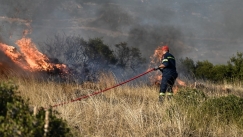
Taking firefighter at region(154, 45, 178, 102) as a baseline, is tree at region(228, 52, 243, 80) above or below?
above

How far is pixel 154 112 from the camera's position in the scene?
263 inches

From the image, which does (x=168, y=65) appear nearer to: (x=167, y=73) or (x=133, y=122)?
(x=167, y=73)

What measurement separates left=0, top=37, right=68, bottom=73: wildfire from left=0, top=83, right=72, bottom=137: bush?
33.0ft

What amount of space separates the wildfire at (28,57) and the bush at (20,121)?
10061 millimetres

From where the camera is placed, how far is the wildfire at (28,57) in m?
12.8

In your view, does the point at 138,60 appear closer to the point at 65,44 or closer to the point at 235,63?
the point at 235,63

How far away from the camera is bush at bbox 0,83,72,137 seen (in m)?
2.66

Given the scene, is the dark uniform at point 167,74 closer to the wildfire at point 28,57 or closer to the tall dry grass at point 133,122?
the tall dry grass at point 133,122

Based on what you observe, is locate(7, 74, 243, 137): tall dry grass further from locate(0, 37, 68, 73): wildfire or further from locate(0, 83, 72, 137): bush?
locate(0, 37, 68, 73): wildfire

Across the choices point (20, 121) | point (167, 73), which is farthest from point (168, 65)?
point (20, 121)

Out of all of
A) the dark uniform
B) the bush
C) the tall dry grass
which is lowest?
the bush

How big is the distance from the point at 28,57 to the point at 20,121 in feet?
36.0

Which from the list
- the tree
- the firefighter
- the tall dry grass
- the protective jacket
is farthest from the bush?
the tree

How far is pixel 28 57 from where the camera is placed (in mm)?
13297
